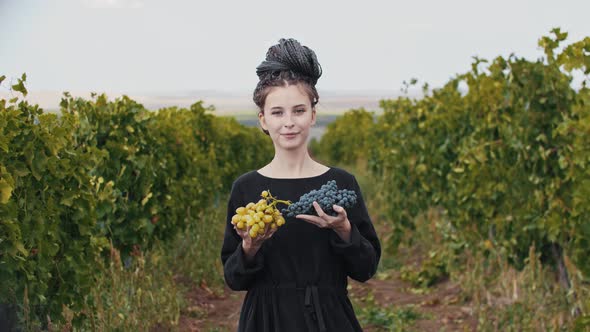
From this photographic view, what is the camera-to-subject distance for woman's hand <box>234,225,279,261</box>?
104 inches

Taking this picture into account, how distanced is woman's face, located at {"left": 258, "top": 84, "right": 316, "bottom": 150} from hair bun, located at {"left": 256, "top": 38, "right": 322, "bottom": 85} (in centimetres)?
8

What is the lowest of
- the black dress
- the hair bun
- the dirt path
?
the dirt path

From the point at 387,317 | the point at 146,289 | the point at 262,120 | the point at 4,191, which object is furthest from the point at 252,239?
the point at 387,317

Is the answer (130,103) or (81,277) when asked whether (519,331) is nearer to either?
(81,277)

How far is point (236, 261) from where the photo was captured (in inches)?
111

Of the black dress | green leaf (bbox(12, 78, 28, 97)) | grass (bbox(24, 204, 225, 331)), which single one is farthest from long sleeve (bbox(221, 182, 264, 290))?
green leaf (bbox(12, 78, 28, 97))

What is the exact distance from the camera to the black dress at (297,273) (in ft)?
9.30

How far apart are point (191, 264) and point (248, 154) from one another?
27.6 feet

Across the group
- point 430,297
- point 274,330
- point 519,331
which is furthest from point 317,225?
point 430,297

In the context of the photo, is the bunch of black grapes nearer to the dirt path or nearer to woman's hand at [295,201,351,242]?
woman's hand at [295,201,351,242]

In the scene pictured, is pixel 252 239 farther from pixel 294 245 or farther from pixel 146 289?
pixel 146 289

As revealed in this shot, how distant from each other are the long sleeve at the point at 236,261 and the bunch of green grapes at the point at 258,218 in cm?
22

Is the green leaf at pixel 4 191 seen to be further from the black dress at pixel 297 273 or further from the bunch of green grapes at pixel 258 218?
the bunch of green grapes at pixel 258 218

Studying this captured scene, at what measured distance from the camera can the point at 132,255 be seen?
22.7 ft
